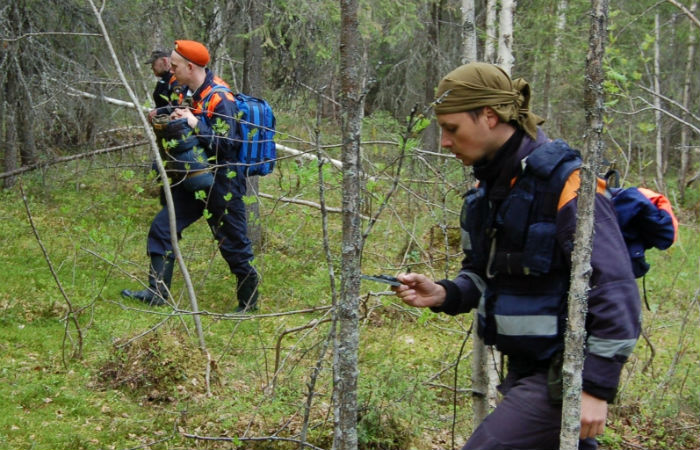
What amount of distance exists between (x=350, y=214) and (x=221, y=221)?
3636 mm

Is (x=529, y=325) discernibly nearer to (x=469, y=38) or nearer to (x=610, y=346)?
(x=610, y=346)

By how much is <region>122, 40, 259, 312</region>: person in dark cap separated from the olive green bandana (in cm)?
320

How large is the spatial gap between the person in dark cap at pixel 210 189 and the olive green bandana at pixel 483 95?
320 cm

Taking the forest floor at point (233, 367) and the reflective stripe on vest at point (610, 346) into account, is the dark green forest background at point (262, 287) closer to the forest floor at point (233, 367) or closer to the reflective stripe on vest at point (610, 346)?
the forest floor at point (233, 367)

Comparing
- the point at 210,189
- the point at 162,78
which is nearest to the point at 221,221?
the point at 210,189

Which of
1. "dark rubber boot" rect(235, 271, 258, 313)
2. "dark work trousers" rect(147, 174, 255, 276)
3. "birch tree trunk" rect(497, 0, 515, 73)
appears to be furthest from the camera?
"dark rubber boot" rect(235, 271, 258, 313)

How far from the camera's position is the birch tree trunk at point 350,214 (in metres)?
3.01

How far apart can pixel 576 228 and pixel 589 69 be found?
539 millimetres

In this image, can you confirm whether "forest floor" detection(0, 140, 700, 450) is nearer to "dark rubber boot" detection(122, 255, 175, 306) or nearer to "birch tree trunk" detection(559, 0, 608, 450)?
"dark rubber boot" detection(122, 255, 175, 306)

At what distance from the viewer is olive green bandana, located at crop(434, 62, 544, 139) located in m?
2.86

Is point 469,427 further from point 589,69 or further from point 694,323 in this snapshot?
point 694,323

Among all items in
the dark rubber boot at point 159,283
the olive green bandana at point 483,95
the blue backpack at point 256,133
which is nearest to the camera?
the olive green bandana at point 483,95

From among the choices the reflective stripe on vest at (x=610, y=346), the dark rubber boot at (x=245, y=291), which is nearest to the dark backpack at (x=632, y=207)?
the reflective stripe on vest at (x=610, y=346)

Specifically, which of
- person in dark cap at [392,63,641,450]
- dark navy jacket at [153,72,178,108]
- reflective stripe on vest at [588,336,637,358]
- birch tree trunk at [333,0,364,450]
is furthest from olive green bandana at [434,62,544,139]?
dark navy jacket at [153,72,178,108]
